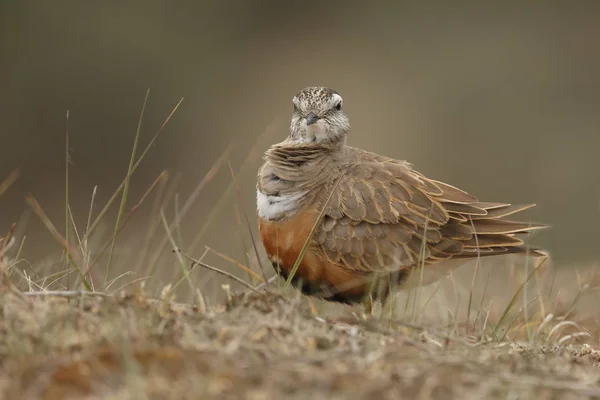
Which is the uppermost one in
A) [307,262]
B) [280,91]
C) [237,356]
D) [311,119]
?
[311,119]

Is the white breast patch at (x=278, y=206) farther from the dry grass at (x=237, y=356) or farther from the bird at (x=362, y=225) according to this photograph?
the dry grass at (x=237, y=356)

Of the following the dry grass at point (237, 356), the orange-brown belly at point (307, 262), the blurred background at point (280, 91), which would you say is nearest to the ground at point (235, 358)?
the dry grass at point (237, 356)

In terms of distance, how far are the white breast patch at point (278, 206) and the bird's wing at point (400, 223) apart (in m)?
0.22

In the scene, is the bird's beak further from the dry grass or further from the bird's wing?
the dry grass

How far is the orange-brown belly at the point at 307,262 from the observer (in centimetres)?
597

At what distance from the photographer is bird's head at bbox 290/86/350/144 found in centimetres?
669

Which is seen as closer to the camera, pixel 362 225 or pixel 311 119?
pixel 362 225

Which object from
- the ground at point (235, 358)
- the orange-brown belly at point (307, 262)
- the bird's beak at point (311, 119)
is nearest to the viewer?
the ground at point (235, 358)

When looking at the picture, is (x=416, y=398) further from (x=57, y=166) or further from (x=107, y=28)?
(x=107, y=28)

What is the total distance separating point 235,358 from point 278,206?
2.87 meters

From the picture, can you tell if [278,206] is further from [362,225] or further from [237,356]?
[237,356]

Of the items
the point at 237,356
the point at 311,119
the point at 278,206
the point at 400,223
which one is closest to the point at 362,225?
the point at 400,223

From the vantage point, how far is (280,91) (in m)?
20.5

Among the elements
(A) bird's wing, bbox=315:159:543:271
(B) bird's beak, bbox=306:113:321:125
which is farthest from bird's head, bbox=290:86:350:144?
(A) bird's wing, bbox=315:159:543:271
